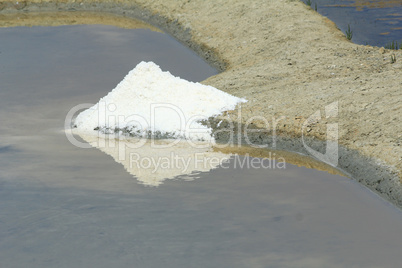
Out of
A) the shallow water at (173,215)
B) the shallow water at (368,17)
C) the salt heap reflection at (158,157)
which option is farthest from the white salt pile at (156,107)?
the shallow water at (368,17)

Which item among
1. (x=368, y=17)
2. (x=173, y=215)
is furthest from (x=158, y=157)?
(x=368, y=17)

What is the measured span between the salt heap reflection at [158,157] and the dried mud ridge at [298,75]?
0.49 m

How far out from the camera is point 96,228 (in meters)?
5.34

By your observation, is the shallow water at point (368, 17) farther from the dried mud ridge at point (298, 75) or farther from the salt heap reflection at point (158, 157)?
the salt heap reflection at point (158, 157)

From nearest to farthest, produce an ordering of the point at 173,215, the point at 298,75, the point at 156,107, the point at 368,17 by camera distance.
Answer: the point at 173,215, the point at 156,107, the point at 298,75, the point at 368,17

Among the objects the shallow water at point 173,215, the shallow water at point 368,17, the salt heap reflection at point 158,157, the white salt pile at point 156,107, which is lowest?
the shallow water at point 173,215

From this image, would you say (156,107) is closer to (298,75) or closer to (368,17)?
(298,75)

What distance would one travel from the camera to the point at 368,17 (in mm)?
12398

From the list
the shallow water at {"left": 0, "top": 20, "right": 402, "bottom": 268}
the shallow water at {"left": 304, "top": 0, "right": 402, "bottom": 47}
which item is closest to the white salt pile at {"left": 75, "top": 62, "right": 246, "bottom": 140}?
the shallow water at {"left": 0, "top": 20, "right": 402, "bottom": 268}

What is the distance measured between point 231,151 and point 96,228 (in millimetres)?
2170

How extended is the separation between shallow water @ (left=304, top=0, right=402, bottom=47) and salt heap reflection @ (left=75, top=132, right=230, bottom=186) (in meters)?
4.93

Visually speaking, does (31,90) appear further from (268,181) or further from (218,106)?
(268,181)

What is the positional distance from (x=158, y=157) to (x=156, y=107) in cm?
110

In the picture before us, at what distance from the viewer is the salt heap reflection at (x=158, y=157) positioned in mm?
6488
